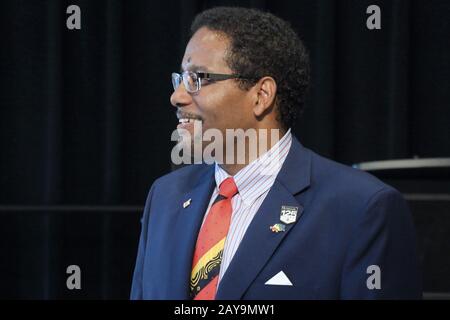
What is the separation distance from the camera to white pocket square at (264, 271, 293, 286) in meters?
1.36

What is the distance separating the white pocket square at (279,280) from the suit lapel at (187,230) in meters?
0.15

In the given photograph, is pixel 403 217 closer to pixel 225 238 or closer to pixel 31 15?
pixel 225 238

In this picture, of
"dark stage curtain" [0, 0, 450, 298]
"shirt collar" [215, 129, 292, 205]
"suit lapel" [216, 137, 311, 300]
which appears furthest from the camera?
"dark stage curtain" [0, 0, 450, 298]

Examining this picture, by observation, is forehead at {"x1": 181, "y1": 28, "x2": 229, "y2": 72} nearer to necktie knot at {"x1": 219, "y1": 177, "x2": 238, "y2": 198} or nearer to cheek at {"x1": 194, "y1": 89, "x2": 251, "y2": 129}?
cheek at {"x1": 194, "y1": 89, "x2": 251, "y2": 129}

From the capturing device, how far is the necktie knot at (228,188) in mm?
1497

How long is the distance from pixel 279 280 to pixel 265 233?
87 mm

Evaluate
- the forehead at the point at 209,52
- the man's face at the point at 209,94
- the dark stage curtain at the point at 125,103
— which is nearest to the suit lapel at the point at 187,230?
the man's face at the point at 209,94

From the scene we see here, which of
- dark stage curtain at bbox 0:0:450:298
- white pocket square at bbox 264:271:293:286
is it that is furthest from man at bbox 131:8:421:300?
dark stage curtain at bbox 0:0:450:298

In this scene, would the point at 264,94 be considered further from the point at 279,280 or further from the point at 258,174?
the point at 279,280

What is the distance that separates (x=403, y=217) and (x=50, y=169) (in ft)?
6.09

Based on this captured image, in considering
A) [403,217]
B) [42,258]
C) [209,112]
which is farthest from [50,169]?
[403,217]

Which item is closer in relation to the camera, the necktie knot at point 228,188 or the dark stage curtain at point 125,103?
the necktie knot at point 228,188

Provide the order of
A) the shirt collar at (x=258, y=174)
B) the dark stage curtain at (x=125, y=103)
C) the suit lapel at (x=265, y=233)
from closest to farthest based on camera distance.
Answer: the suit lapel at (x=265, y=233) → the shirt collar at (x=258, y=174) → the dark stage curtain at (x=125, y=103)

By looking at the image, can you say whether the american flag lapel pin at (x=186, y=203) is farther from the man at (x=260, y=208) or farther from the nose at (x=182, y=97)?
the nose at (x=182, y=97)
